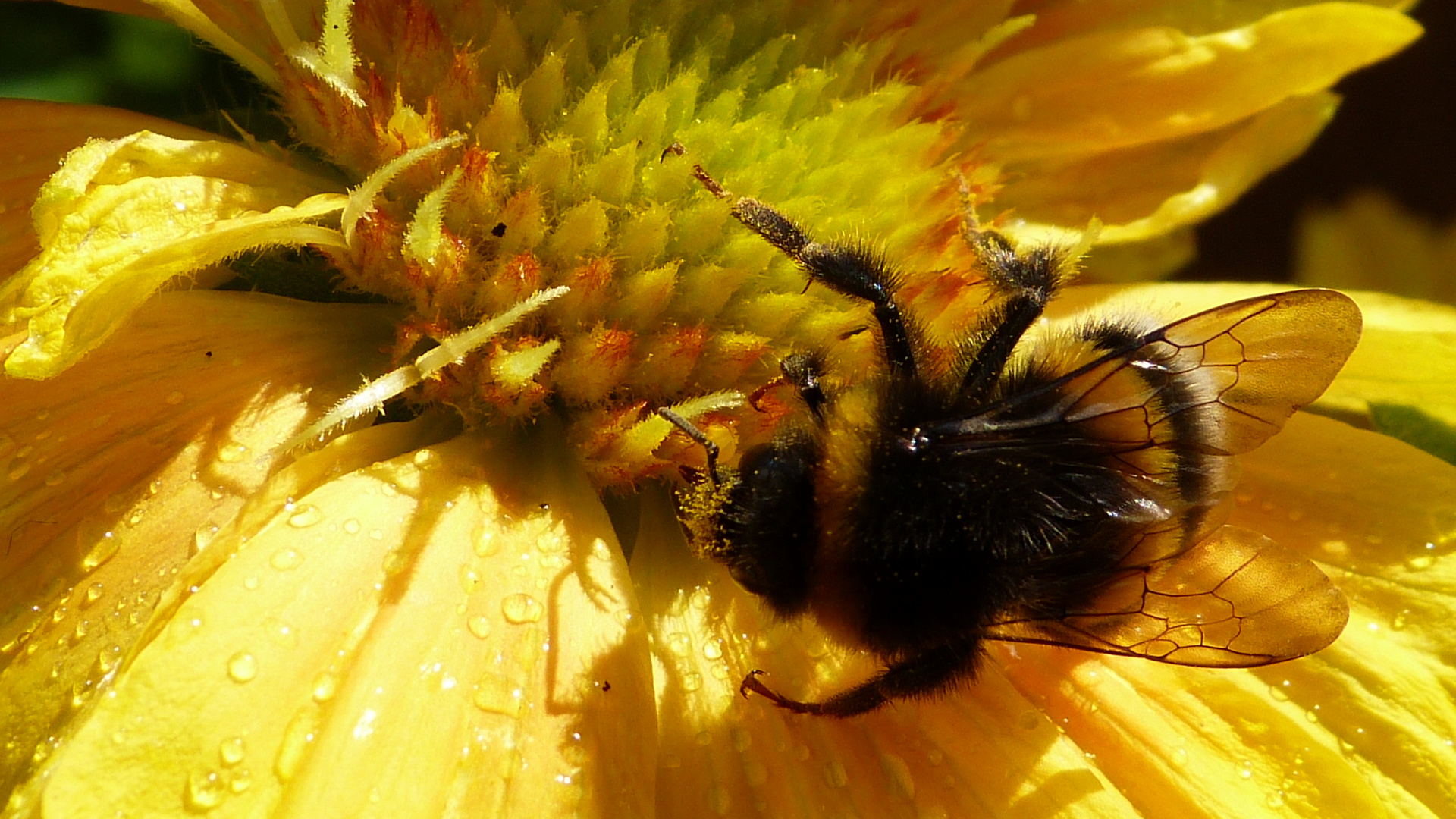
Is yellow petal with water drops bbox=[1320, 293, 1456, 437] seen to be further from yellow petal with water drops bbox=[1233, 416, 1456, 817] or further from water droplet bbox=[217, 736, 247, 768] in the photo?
water droplet bbox=[217, 736, 247, 768]

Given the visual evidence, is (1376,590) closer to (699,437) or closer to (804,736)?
(804,736)

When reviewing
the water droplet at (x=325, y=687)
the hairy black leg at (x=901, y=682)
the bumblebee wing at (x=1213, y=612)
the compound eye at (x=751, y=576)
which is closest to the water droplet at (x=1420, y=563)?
the bumblebee wing at (x=1213, y=612)

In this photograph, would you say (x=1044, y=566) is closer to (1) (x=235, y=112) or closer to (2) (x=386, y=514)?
(2) (x=386, y=514)

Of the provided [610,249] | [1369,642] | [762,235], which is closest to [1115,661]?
[1369,642]

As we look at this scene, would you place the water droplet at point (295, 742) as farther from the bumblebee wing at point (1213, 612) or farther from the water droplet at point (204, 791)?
the bumblebee wing at point (1213, 612)

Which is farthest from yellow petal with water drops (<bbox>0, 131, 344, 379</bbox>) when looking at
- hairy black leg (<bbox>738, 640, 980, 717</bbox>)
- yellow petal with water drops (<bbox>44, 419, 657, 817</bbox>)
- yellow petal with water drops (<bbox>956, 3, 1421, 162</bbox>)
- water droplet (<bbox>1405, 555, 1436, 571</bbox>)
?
water droplet (<bbox>1405, 555, 1436, 571</bbox>)

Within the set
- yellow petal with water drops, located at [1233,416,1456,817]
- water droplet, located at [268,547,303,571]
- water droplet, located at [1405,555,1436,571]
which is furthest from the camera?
water droplet, located at [1405,555,1436,571]
